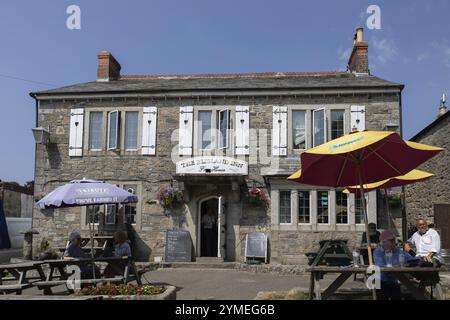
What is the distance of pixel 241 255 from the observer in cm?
1448

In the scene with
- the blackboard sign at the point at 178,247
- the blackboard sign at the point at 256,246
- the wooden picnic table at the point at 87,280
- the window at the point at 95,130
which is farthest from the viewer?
the window at the point at 95,130

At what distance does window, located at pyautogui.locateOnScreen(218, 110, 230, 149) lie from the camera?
593 inches

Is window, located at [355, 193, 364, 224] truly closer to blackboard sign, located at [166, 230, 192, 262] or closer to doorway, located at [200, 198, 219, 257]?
doorway, located at [200, 198, 219, 257]

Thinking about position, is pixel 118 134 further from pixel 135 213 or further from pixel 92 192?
pixel 92 192

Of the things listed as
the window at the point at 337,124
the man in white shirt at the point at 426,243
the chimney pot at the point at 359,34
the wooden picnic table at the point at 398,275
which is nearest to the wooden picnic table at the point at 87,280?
the wooden picnic table at the point at 398,275

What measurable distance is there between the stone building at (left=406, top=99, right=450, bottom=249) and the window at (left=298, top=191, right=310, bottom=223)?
12.1 ft

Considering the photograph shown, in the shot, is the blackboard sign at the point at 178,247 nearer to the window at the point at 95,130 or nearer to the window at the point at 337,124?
the window at the point at 95,130

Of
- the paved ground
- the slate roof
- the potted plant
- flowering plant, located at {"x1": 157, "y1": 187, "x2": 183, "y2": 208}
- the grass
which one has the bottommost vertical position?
the paved ground

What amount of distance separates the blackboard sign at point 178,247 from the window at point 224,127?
10.4 ft

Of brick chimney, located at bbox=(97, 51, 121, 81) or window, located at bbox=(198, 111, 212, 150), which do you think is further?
brick chimney, located at bbox=(97, 51, 121, 81)

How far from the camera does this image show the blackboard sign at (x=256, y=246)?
13946mm

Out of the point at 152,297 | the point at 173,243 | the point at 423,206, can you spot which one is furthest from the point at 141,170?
the point at 423,206

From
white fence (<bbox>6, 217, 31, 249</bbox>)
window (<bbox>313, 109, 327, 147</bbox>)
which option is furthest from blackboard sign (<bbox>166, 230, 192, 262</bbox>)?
white fence (<bbox>6, 217, 31, 249</bbox>)
